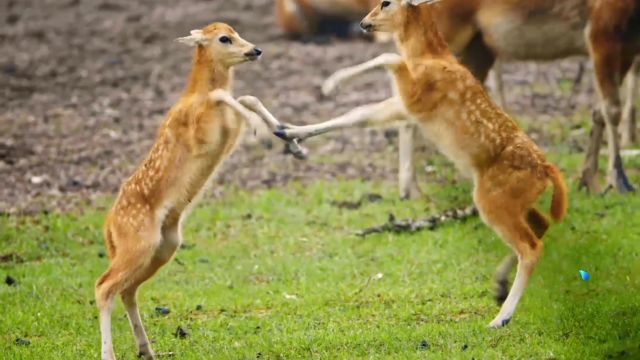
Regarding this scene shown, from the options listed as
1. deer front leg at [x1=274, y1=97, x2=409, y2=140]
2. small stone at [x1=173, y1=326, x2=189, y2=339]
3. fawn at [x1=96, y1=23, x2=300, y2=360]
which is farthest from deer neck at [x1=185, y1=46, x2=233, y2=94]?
small stone at [x1=173, y1=326, x2=189, y2=339]

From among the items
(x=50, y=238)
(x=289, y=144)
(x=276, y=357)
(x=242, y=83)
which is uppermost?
(x=289, y=144)

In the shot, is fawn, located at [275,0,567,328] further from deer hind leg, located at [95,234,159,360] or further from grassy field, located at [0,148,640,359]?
deer hind leg, located at [95,234,159,360]

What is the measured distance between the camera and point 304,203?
39.4 ft

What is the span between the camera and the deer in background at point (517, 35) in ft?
38.5

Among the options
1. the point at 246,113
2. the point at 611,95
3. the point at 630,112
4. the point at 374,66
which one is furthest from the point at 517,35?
the point at 246,113

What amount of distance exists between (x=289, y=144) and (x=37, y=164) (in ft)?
17.5

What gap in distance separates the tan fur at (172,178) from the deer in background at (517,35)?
12.3 feet

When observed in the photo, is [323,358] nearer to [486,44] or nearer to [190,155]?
[190,155]

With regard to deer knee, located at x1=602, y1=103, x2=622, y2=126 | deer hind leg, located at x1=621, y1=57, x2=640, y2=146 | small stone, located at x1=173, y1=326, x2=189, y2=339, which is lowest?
→ deer hind leg, located at x1=621, y1=57, x2=640, y2=146

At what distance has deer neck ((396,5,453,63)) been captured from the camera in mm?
8742

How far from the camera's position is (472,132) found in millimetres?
8414

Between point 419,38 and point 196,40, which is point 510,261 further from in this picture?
point 196,40

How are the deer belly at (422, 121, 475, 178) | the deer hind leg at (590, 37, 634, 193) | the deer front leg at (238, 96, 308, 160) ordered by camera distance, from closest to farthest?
the deer front leg at (238, 96, 308, 160) < the deer belly at (422, 121, 475, 178) < the deer hind leg at (590, 37, 634, 193)

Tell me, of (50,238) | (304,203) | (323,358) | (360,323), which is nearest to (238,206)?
(304,203)
